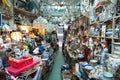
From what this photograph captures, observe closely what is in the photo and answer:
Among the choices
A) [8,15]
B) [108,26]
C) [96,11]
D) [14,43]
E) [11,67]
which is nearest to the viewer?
[11,67]

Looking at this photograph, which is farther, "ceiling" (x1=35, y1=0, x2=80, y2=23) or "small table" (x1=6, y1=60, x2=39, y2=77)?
"ceiling" (x1=35, y1=0, x2=80, y2=23)

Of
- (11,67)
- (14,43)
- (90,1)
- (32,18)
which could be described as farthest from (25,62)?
(32,18)

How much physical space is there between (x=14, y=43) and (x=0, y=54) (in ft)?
4.18

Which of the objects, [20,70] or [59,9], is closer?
[20,70]

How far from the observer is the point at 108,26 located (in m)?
3.07

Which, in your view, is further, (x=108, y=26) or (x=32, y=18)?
(x=32, y=18)

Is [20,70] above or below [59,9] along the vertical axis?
below

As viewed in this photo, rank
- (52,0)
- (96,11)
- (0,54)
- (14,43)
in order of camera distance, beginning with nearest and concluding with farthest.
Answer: (0,54), (96,11), (14,43), (52,0)

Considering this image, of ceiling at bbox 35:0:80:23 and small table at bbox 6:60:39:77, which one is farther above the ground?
ceiling at bbox 35:0:80:23

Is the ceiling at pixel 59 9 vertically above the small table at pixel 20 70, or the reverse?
the ceiling at pixel 59 9

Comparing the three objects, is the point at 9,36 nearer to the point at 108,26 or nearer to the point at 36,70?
the point at 36,70

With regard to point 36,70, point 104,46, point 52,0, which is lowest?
point 36,70

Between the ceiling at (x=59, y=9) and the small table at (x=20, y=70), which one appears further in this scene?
the ceiling at (x=59, y=9)

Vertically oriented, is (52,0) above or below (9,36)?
above
